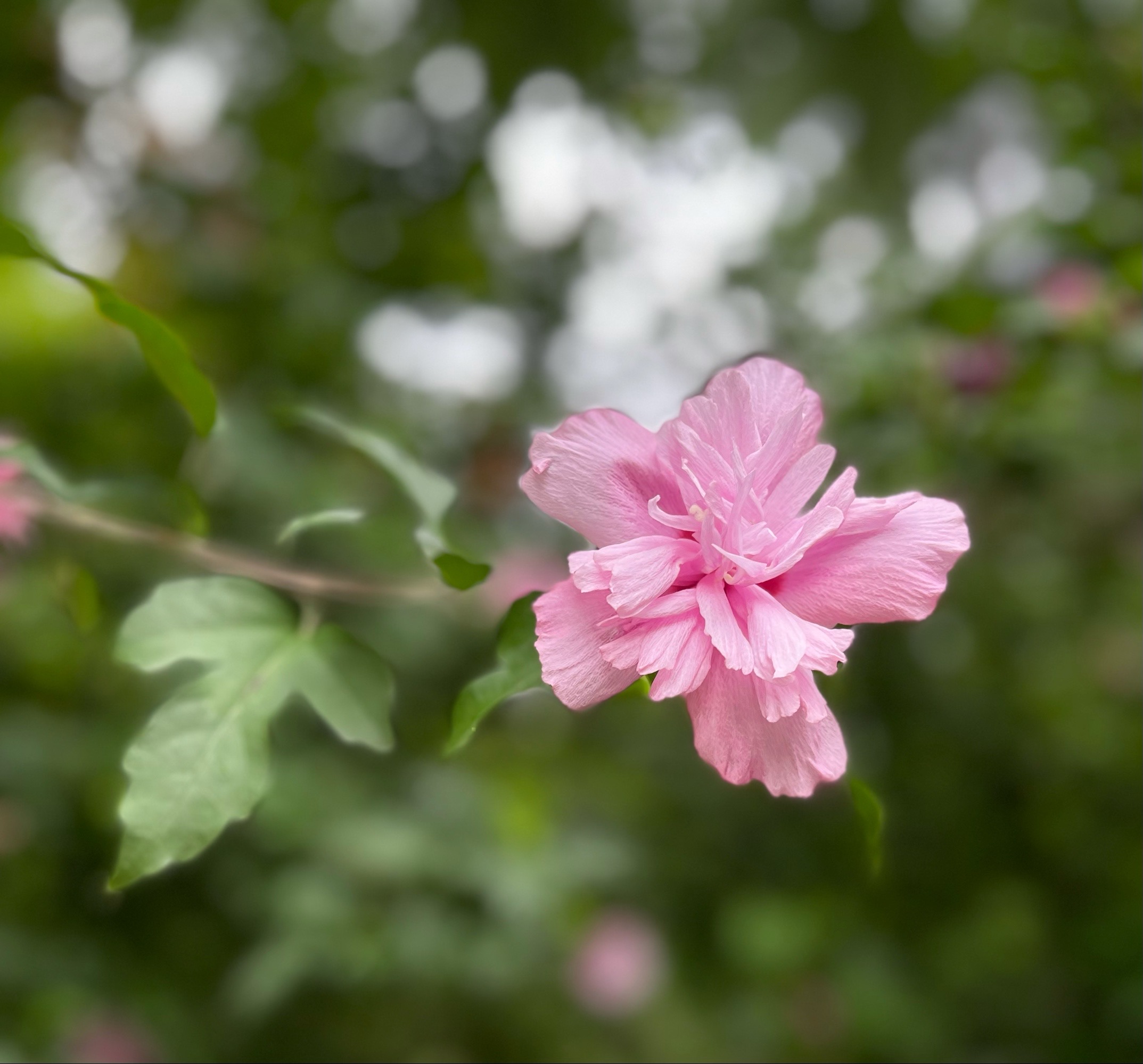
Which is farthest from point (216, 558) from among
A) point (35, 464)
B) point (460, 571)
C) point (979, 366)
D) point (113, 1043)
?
point (113, 1043)

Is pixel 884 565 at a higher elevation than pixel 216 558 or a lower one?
higher

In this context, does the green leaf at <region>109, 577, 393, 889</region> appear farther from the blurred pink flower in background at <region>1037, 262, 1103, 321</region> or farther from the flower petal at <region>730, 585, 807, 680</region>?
the blurred pink flower in background at <region>1037, 262, 1103, 321</region>

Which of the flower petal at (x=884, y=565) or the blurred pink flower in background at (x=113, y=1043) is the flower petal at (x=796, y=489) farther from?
the blurred pink flower in background at (x=113, y=1043)

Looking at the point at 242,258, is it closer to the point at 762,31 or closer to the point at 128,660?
the point at 762,31

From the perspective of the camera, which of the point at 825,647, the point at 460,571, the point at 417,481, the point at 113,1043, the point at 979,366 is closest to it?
the point at 825,647

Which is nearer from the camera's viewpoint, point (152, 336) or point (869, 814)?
point (869, 814)

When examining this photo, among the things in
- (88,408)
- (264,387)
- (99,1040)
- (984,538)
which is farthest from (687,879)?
(88,408)

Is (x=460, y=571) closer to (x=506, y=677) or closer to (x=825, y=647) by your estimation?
(x=506, y=677)
